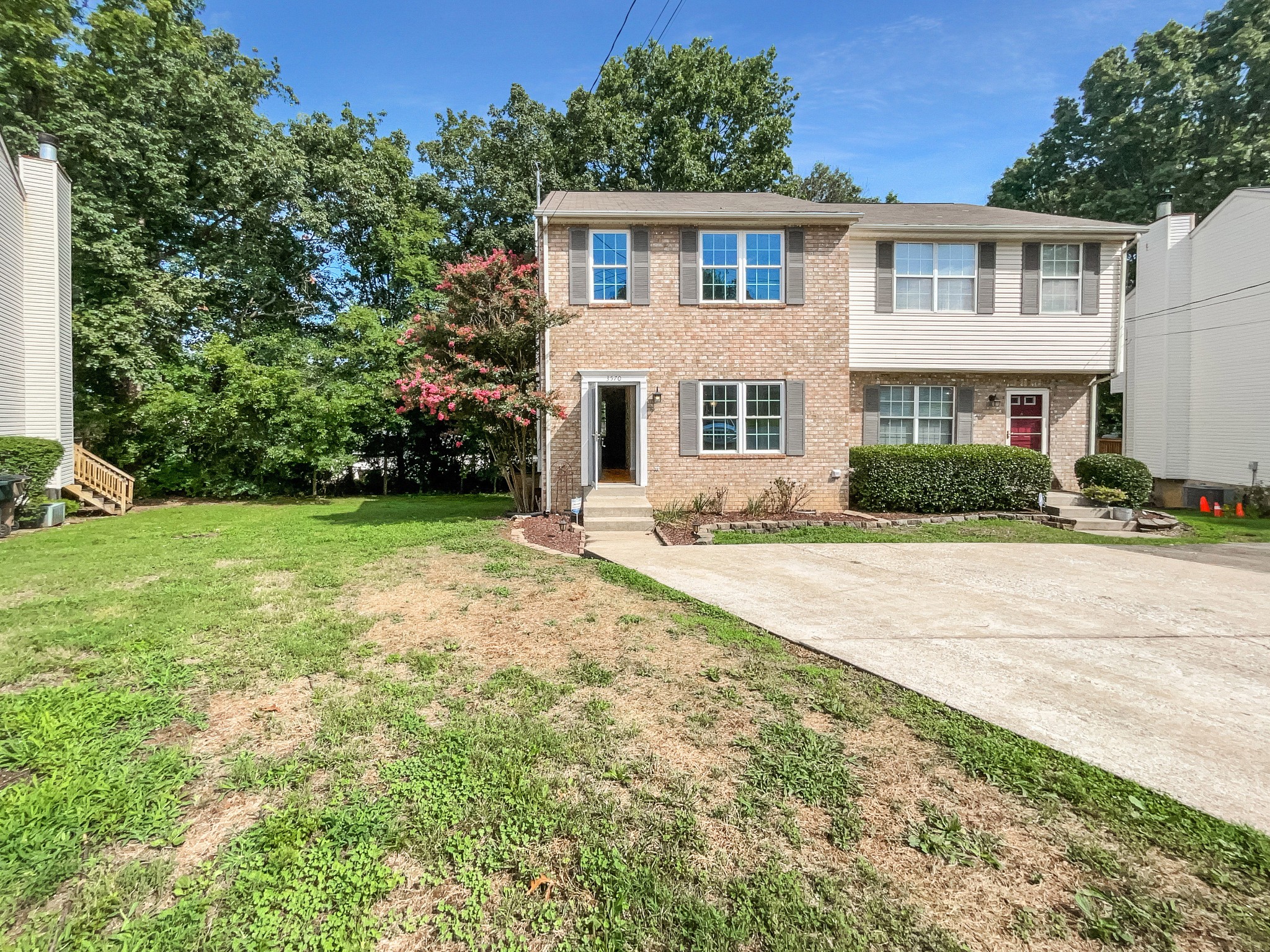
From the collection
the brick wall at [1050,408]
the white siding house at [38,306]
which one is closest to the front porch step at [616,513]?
the brick wall at [1050,408]

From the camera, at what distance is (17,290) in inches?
454

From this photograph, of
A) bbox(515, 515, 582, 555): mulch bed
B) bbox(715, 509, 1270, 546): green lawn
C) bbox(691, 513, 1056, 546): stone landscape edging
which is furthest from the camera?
bbox(691, 513, 1056, 546): stone landscape edging

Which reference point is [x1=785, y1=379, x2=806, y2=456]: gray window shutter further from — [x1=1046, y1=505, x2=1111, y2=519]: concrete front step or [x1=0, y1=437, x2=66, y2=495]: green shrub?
[x1=0, y1=437, x2=66, y2=495]: green shrub

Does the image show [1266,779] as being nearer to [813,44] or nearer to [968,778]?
[968,778]

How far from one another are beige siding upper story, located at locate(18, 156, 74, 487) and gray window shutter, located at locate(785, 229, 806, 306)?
15.2 m

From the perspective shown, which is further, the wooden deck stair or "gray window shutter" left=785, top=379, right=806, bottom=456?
the wooden deck stair

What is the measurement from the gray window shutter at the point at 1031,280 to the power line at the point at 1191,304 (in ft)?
20.2

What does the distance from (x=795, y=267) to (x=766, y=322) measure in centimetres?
120

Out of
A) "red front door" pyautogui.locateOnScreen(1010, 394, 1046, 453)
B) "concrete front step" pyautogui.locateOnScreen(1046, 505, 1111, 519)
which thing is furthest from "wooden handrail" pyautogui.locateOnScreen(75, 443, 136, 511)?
"red front door" pyautogui.locateOnScreen(1010, 394, 1046, 453)

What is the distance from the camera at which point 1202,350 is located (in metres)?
14.6

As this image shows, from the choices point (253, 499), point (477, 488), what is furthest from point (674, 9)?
point (253, 499)

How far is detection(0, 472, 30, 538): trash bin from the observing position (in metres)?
9.67

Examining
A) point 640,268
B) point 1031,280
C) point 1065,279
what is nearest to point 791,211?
point 640,268

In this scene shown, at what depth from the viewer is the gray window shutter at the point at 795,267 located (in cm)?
1112
